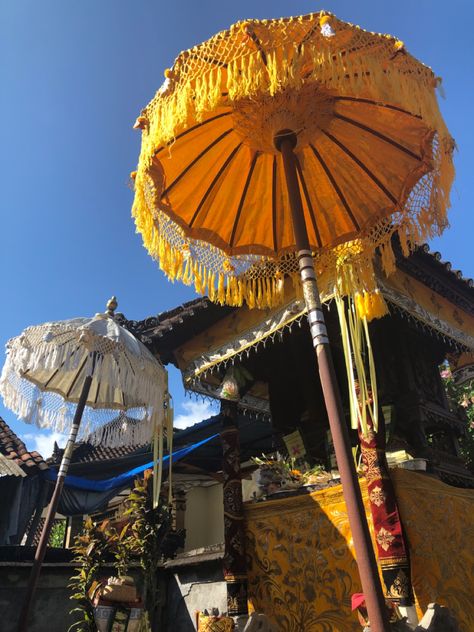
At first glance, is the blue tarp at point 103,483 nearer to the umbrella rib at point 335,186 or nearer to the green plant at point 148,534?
the green plant at point 148,534

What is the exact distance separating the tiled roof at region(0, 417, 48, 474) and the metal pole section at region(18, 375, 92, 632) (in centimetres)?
628

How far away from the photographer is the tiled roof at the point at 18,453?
1028 cm

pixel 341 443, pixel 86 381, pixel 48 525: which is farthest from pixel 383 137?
pixel 48 525

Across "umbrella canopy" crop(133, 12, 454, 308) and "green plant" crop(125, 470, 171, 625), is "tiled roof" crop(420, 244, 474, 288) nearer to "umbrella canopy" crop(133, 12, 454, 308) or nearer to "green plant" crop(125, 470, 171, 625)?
"umbrella canopy" crop(133, 12, 454, 308)

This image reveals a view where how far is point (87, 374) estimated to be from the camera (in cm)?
504

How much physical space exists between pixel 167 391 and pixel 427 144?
3729 mm

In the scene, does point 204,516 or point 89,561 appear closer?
point 89,561

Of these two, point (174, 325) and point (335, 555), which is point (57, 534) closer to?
point (174, 325)

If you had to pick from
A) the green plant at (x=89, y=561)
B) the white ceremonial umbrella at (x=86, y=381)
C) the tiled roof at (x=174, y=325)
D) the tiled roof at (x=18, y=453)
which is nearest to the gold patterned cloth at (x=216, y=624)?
the green plant at (x=89, y=561)

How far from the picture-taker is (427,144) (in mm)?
3436

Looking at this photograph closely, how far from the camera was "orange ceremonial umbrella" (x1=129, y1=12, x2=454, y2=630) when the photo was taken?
2779 millimetres

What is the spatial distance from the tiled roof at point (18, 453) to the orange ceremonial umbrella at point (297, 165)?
26.8 feet

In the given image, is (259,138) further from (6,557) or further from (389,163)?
(6,557)

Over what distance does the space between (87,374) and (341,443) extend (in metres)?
3.58
